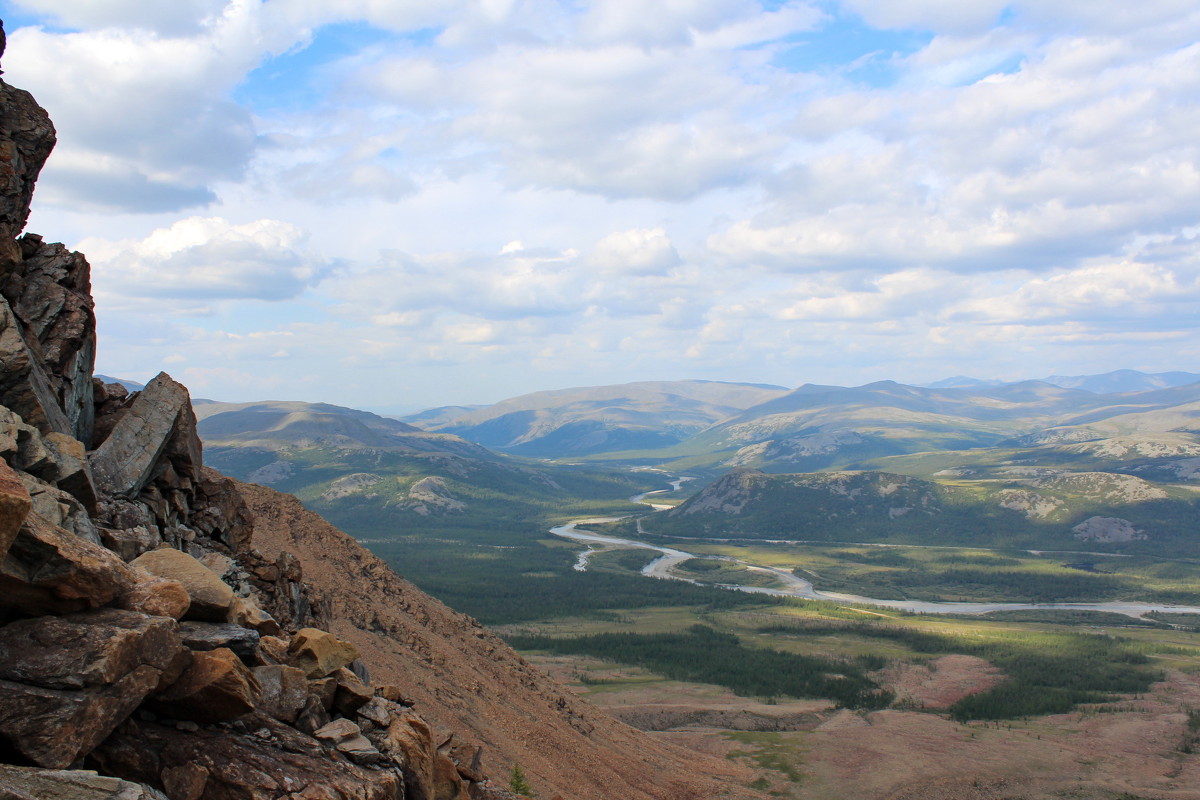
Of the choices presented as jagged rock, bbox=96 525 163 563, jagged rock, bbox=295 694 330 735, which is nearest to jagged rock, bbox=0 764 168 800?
jagged rock, bbox=295 694 330 735

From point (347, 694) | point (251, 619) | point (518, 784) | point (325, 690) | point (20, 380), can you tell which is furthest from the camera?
point (518, 784)

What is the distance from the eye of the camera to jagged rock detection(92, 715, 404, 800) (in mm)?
13375

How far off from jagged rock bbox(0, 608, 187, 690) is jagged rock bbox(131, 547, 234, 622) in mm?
2449

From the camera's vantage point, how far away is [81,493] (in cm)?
2006

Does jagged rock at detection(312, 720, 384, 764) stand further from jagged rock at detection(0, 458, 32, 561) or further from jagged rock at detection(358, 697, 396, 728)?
jagged rock at detection(0, 458, 32, 561)

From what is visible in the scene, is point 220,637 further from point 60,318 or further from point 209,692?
point 60,318

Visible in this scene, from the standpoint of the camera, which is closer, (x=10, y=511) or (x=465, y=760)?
(x=10, y=511)

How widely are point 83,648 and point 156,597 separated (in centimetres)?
224

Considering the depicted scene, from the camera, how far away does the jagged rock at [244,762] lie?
13.4 metres

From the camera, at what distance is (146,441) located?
2578cm

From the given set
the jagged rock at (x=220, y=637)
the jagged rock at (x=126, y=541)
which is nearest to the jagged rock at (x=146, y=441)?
the jagged rock at (x=126, y=541)

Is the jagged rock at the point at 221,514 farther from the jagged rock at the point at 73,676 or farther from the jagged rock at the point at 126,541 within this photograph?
the jagged rock at the point at 73,676

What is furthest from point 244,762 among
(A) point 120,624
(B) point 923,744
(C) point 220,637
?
(B) point 923,744

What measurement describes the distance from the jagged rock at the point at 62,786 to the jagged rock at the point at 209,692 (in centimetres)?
233
